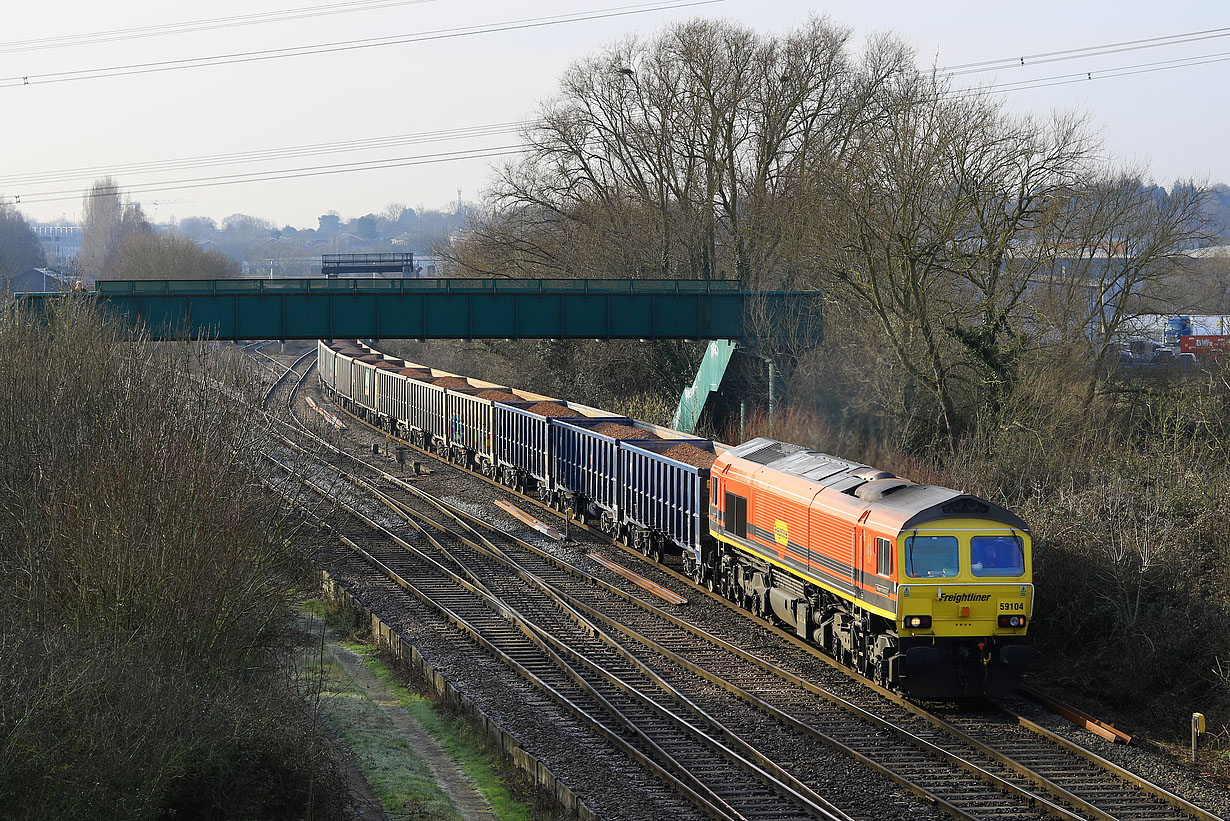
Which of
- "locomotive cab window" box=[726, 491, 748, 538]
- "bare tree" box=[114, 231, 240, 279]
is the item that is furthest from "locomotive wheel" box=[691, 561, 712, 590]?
"bare tree" box=[114, 231, 240, 279]

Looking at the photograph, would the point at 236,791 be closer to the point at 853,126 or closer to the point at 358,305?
the point at 358,305

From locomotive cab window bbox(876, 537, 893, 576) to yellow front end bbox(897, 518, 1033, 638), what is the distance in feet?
0.54

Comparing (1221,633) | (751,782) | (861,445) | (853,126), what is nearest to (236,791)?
(751,782)

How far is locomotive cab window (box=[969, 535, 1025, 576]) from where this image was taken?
15578 mm

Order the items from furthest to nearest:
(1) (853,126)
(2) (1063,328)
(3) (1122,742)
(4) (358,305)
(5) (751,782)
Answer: (1) (853,126) → (4) (358,305) → (2) (1063,328) → (3) (1122,742) → (5) (751,782)

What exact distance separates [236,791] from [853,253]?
26.2 metres

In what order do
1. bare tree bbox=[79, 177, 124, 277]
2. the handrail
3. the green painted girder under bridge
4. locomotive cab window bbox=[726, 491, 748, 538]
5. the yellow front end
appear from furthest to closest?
bare tree bbox=[79, 177, 124, 277] < the green painted girder under bridge < the handrail < locomotive cab window bbox=[726, 491, 748, 538] < the yellow front end

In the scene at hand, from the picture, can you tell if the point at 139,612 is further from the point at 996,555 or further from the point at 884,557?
the point at 996,555

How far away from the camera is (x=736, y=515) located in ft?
68.5

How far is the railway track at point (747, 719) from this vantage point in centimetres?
1292

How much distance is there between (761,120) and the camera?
52656 mm

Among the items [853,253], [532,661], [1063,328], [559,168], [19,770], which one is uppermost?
[559,168]

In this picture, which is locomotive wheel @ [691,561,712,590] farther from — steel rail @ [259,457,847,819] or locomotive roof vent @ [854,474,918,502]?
locomotive roof vent @ [854,474,918,502]

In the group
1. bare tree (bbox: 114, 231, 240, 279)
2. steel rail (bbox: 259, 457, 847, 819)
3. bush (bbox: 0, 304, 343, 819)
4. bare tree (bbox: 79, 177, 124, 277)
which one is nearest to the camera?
bush (bbox: 0, 304, 343, 819)
